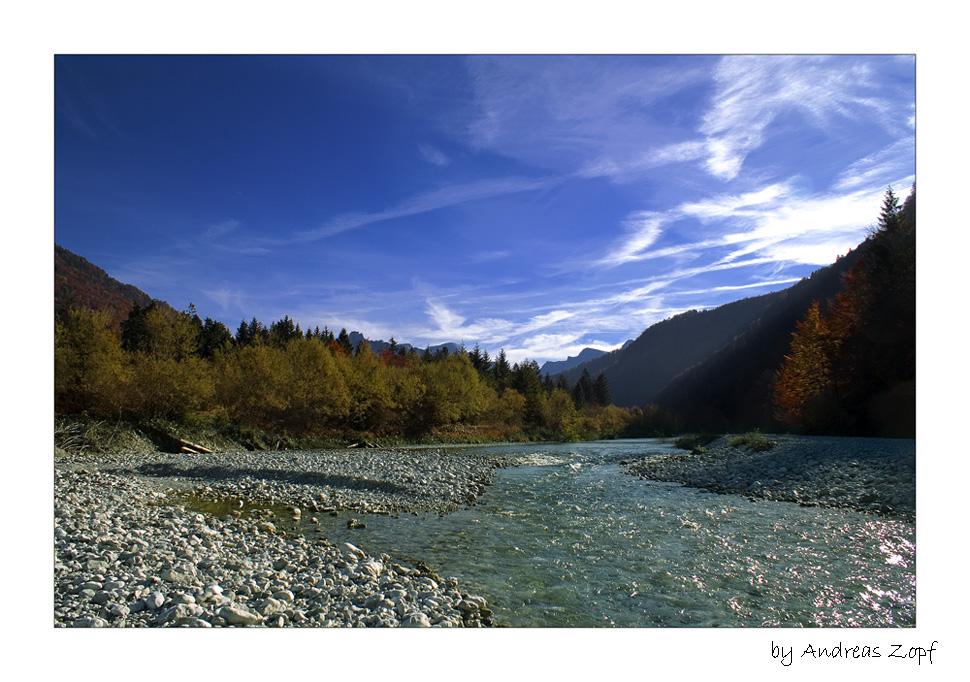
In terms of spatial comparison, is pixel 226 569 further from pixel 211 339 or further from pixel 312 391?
pixel 211 339

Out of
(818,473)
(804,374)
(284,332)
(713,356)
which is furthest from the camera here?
(713,356)

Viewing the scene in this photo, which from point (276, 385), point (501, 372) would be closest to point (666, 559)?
point (276, 385)

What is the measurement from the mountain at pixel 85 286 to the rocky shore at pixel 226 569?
10.6 feet

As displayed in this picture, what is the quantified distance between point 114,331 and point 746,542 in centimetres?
2551

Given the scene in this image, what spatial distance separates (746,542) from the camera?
8086mm

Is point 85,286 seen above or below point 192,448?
above

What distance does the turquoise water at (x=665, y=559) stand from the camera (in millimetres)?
5395

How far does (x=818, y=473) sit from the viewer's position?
13.5 metres

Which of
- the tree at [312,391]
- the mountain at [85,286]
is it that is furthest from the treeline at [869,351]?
the tree at [312,391]

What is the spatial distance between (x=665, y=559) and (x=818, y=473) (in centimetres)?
923

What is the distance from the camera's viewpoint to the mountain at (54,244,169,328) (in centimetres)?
558
